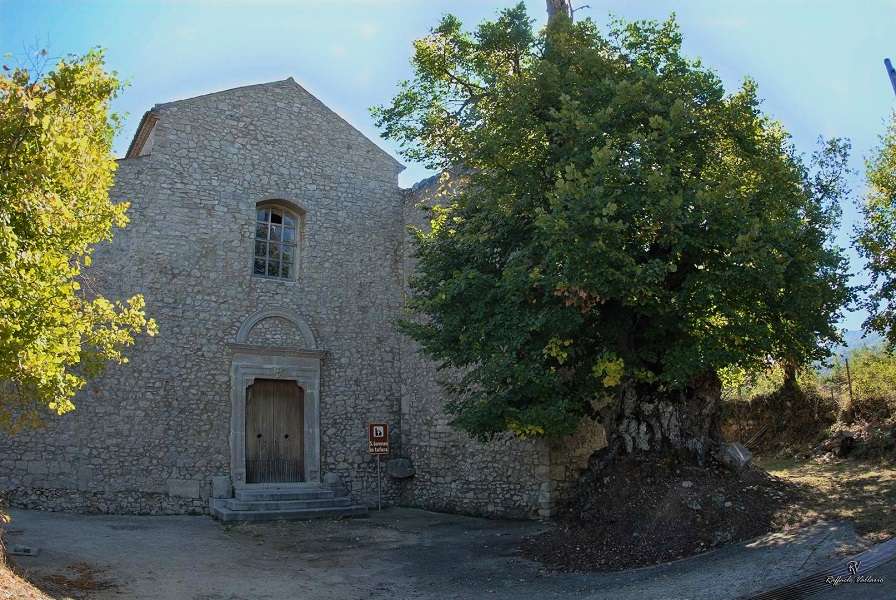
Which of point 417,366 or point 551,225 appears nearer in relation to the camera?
point 551,225

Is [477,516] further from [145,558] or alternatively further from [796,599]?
[796,599]

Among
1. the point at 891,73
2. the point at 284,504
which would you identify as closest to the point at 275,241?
the point at 284,504

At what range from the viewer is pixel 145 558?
8.33 meters

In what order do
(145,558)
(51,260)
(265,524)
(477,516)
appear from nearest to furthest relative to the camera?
(51,260) → (145,558) → (265,524) → (477,516)

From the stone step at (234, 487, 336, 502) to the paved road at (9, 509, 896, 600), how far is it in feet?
2.82

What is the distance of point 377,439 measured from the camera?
13.8 m

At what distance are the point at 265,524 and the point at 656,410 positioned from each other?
21.0ft

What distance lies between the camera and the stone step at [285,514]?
37.3ft

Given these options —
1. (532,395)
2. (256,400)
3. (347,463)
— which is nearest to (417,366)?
(347,463)

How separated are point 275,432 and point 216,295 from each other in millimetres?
2775

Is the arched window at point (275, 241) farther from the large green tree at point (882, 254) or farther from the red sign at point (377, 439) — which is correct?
the large green tree at point (882, 254)

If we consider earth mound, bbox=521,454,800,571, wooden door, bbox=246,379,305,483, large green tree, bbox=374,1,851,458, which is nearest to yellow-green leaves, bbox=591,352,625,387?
large green tree, bbox=374,1,851,458

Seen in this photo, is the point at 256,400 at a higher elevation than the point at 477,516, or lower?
higher

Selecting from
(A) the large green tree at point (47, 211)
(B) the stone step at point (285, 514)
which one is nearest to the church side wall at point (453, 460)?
(B) the stone step at point (285, 514)
